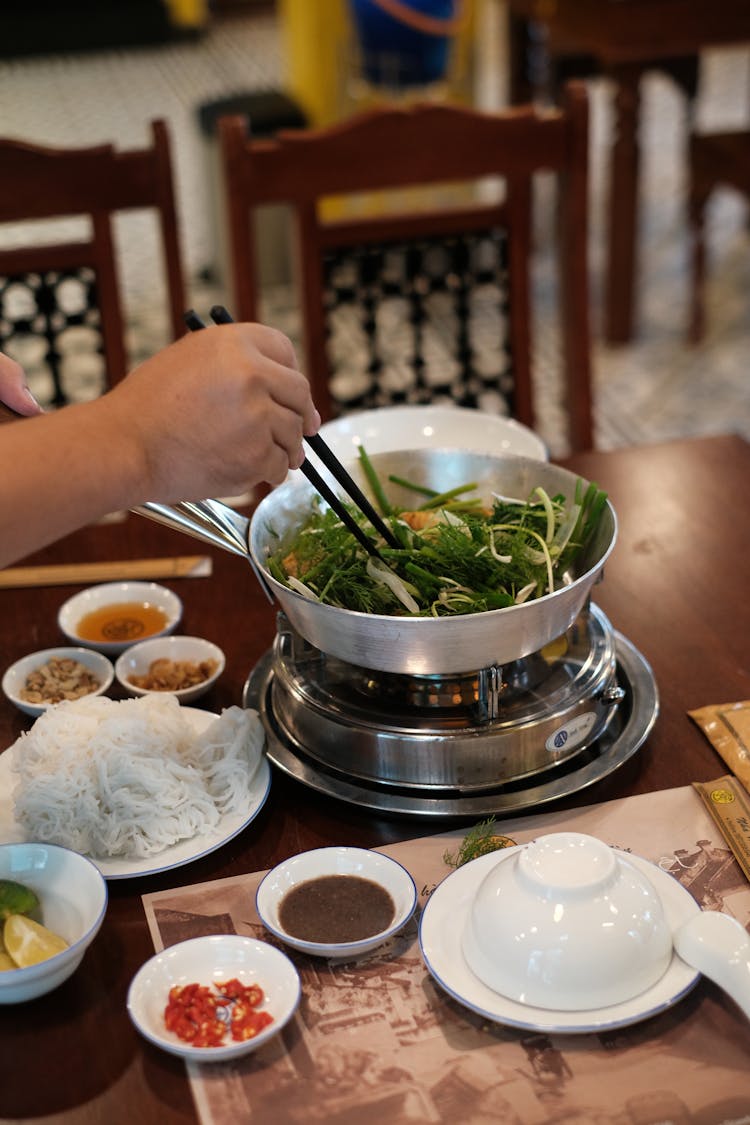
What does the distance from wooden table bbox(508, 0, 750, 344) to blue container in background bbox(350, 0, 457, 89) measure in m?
0.45

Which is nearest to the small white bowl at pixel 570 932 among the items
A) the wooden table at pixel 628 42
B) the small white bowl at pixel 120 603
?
the small white bowl at pixel 120 603

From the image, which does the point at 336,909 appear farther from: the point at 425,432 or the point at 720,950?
the point at 425,432

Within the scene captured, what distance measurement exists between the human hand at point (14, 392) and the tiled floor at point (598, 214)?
2.70 meters

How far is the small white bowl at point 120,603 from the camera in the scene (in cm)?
140

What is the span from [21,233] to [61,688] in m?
5.12

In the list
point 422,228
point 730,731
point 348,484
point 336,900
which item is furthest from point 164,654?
point 422,228

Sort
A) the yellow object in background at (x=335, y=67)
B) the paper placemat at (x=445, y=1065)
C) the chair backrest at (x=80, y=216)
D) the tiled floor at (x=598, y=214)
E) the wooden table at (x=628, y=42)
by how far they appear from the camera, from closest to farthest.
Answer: the paper placemat at (x=445, y=1065) → the chair backrest at (x=80, y=216) → the wooden table at (x=628, y=42) → the tiled floor at (x=598, y=214) → the yellow object in background at (x=335, y=67)

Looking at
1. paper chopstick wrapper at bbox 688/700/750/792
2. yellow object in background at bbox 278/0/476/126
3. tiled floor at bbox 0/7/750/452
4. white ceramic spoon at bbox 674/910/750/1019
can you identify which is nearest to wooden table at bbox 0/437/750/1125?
paper chopstick wrapper at bbox 688/700/750/792

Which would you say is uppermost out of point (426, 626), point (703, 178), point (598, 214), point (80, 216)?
point (80, 216)

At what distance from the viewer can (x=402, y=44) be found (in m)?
4.65

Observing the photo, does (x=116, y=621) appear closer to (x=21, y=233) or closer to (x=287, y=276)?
(x=287, y=276)

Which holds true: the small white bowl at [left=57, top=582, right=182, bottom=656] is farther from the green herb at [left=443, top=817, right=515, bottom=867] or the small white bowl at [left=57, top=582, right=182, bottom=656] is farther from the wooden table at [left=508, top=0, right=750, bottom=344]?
the wooden table at [left=508, top=0, right=750, bottom=344]

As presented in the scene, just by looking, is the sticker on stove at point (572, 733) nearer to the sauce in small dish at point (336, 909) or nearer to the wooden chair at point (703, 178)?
Result: the sauce in small dish at point (336, 909)

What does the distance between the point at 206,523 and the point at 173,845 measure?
31 cm
